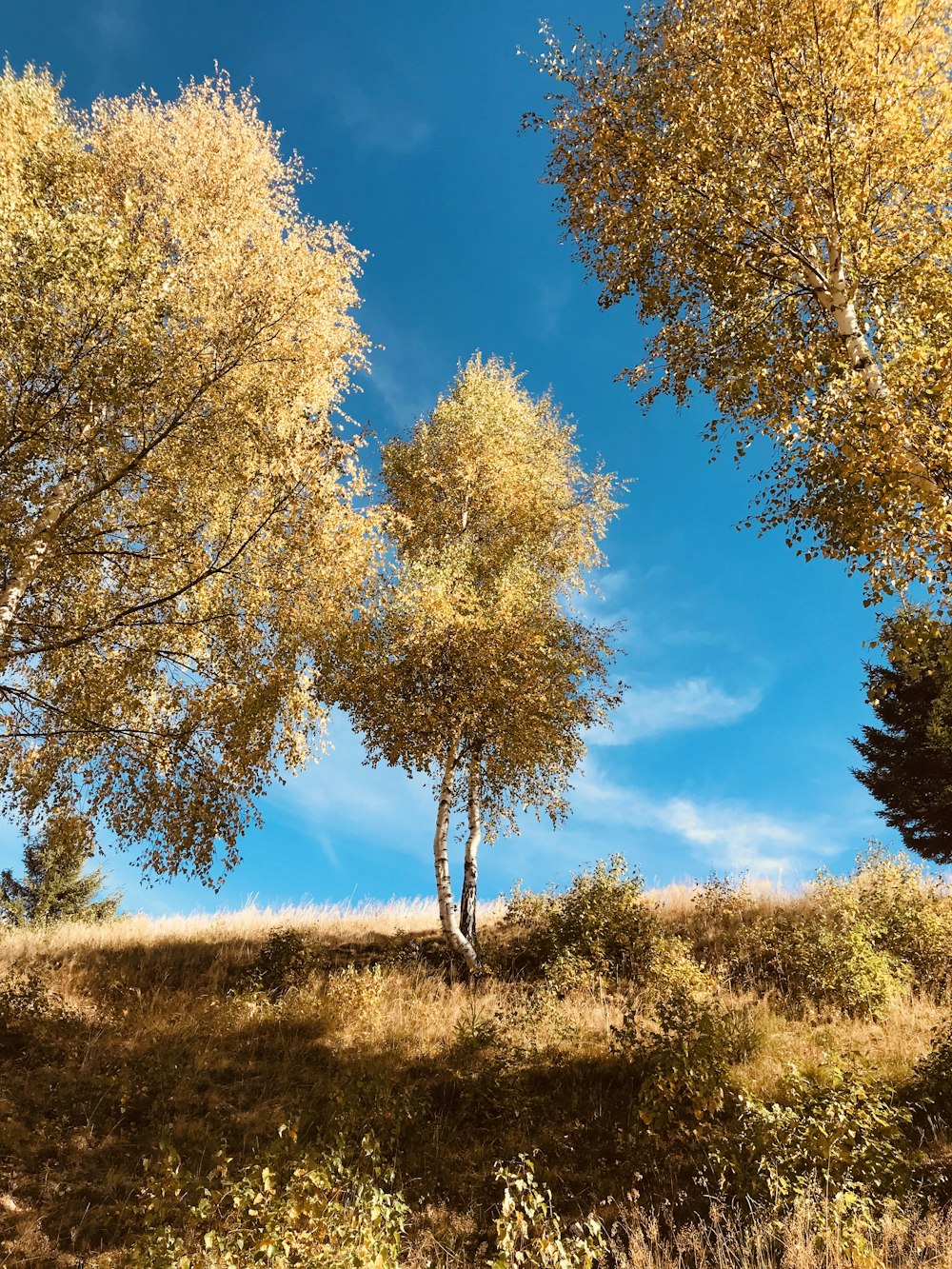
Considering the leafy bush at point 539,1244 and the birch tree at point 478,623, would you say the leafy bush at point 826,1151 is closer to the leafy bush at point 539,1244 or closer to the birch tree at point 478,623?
the leafy bush at point 539,1244

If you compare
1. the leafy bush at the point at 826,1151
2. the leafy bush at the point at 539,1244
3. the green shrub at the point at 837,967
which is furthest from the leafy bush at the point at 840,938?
the leafy bush at the point at 539,1244

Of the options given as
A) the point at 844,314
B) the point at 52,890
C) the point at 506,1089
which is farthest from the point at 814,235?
the point at 52,890

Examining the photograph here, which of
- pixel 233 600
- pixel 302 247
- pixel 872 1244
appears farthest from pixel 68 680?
pixel 872 1244

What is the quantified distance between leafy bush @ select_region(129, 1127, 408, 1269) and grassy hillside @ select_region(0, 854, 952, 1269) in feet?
0.11

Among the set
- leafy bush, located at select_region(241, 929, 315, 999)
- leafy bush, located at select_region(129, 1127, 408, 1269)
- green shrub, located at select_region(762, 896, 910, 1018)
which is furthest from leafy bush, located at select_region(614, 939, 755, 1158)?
leafy bush, located at select_region(241, 929, 315, 999)

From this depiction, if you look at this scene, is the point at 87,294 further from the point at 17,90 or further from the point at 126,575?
the point at 17,90

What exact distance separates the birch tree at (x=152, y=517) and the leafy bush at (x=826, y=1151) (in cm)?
617

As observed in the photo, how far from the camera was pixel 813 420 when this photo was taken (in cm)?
685

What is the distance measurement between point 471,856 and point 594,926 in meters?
2.68

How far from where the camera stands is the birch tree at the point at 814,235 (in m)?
6.01

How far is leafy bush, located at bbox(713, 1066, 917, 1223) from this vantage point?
564 centimetres

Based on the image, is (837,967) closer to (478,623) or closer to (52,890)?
(478,623)

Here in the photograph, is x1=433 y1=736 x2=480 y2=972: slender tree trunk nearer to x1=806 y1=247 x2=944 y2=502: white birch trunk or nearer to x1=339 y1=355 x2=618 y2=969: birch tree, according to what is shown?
x1=339 y1=355 x2=618 y2=969: birch tree

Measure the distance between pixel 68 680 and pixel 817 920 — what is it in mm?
13192
